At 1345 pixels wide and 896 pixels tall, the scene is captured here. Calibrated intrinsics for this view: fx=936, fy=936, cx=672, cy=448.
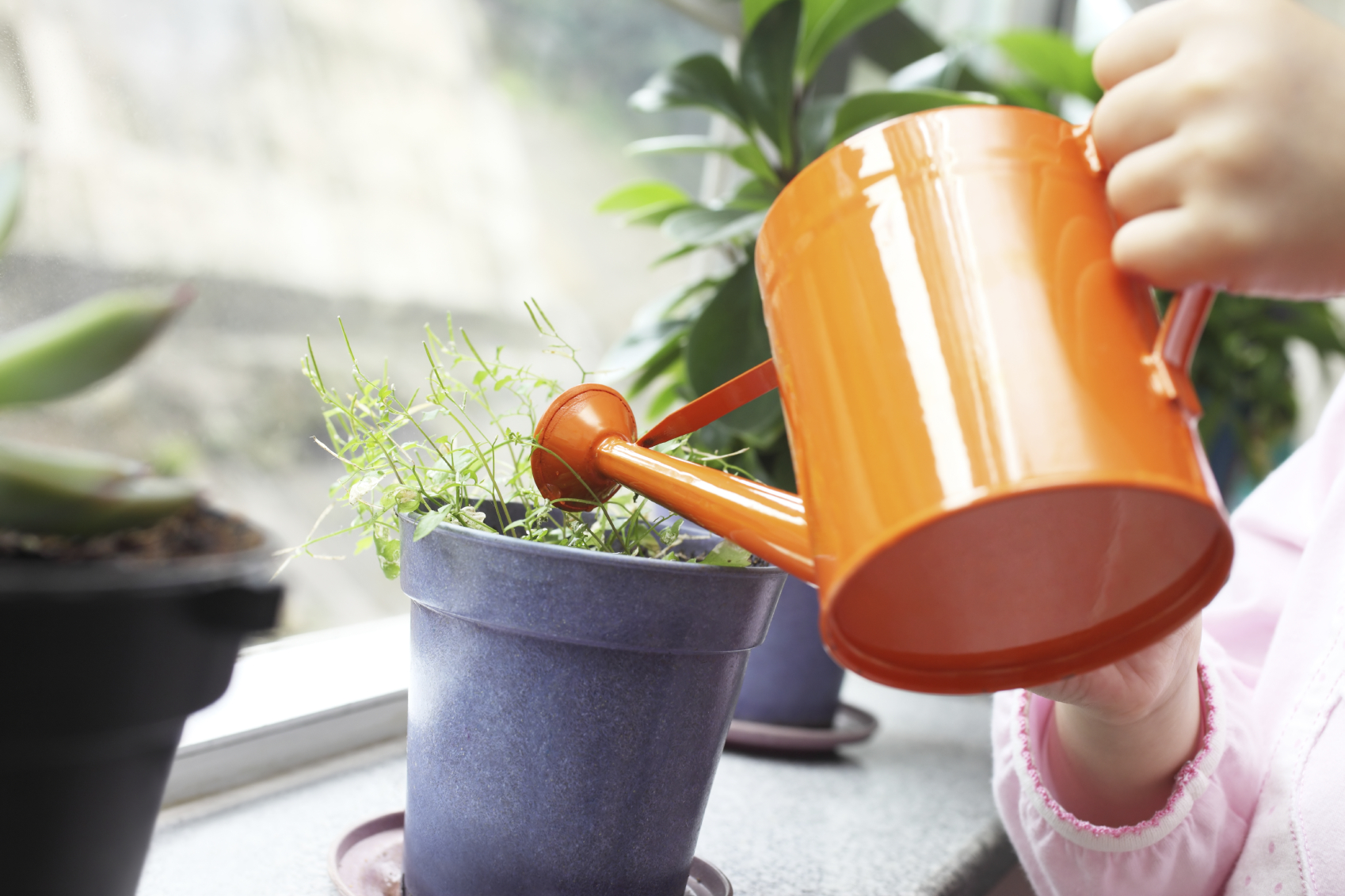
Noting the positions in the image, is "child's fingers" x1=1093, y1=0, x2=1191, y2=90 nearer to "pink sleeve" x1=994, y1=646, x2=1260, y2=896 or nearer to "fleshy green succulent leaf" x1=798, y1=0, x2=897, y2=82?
"pink sleeve" x1=994, y1=646, x2=1260, y2=896

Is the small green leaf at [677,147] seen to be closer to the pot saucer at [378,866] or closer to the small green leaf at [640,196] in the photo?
the small green leaf at [640,196]

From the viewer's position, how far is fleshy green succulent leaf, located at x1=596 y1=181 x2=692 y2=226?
0.82 meters

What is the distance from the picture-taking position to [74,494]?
21cm

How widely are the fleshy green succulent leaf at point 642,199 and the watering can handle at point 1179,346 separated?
0.60 meters

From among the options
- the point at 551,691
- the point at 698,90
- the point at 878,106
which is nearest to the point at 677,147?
the point at 698,90

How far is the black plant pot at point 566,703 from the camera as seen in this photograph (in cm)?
36

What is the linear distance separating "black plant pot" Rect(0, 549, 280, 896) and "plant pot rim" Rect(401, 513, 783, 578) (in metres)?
0.11

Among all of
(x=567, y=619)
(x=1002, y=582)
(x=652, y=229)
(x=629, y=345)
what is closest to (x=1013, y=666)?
(x=1002, y=582)

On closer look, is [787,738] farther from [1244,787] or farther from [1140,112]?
[1140,112]

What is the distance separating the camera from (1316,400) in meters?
2.07

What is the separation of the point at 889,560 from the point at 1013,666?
0.18 feet

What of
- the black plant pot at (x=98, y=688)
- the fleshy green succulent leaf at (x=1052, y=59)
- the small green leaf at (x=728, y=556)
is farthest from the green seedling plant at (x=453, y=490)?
the fleshy green succulent leaf at (x=1052, y=59)

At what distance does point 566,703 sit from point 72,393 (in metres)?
0.21

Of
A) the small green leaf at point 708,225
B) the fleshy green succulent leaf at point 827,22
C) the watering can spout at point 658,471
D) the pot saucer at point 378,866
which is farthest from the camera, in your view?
the fleshy green succulent leaf at point 827,22
